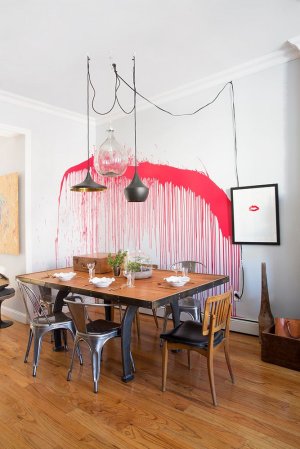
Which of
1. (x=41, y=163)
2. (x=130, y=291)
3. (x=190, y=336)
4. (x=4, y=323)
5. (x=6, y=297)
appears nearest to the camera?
(x=190, y=336)

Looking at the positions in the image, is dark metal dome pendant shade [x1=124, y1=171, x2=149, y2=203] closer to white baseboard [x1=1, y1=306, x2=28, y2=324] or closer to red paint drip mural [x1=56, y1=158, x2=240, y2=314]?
red paint drip mural [x1=56, y1=158, x2=240, y2=314]

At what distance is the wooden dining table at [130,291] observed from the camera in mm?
2340

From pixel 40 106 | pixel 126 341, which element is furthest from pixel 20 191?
pixel 126 341

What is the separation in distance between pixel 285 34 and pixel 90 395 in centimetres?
346

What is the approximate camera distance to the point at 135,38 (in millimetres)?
2869

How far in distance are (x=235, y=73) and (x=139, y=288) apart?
8.53ft

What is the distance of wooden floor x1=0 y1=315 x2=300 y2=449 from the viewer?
190cm

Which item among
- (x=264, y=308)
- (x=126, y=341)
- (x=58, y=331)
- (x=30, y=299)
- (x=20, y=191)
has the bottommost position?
(x=58, y=331)

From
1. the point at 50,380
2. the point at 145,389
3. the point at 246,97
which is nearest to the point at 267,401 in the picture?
the point at 145,389

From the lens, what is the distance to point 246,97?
3514 mm

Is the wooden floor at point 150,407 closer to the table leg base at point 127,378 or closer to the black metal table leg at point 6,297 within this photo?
the table leg base at point 127,378

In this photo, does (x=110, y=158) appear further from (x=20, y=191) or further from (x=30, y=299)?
(x=20, y=191)

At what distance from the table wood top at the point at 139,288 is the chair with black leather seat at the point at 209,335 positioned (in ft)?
0.94

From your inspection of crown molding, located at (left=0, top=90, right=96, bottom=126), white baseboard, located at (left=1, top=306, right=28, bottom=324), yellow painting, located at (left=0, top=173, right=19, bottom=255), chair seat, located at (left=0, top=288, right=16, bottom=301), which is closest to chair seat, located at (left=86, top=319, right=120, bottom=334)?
chair seat, located at (left=0, top=288, right=16, bottom=301)
